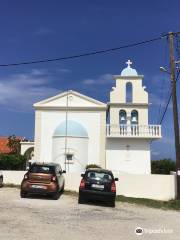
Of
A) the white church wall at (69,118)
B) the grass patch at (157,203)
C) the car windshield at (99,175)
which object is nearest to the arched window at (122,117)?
the white church wall at (69,118)

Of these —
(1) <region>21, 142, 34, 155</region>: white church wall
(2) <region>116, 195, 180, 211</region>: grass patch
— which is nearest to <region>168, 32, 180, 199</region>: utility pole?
(2) <region>116, 195, 180, 211</region>: grass patch

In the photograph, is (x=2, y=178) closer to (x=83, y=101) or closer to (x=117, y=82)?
(x=83, y=101)

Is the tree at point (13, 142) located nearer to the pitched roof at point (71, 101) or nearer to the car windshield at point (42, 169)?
the pitched roof at point (71, 101)

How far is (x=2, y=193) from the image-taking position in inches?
831

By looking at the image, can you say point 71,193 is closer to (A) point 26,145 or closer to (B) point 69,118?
(B) point 69,118

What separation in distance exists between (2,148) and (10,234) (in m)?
50.7

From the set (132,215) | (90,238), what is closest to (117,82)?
(132,215)

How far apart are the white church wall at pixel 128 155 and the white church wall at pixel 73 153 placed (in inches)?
90.6

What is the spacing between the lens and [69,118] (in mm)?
35406

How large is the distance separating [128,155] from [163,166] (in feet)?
10.6

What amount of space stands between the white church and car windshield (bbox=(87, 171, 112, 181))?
47.6ft

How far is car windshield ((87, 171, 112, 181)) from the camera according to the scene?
62.1ft

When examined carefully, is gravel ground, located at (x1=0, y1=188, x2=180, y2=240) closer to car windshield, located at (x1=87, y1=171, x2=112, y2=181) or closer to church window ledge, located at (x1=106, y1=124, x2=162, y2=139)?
car windshield, located at (x1=87, y1=171, x2=112, y2=181)

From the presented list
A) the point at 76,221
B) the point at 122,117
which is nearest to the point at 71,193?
the point at 76,221
